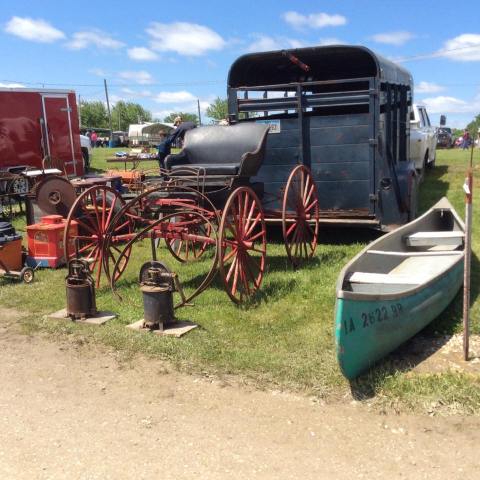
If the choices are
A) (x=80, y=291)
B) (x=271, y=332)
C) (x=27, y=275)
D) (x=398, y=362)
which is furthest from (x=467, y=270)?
(x=27, y=275)

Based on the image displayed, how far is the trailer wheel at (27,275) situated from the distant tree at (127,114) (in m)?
123

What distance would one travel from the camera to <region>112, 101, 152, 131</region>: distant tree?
12644 cm

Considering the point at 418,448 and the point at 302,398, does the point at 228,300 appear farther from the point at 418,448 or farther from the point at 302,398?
the point at 418,448

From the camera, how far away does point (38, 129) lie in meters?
13.4

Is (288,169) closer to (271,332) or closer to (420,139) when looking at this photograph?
(271,332)

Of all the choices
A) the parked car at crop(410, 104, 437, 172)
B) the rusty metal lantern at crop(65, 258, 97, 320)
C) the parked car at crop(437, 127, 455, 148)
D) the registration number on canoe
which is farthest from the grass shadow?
the parked car at crop(437, 127, 455, 148)

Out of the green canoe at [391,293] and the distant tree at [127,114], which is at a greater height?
the distant tree at [127,114]

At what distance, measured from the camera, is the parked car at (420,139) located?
14.0 metres

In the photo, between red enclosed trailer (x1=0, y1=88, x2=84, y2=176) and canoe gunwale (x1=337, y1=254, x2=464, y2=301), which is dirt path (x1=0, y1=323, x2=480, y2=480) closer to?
canoe gunwale (x1=337, y1=254, x2=464, y2=301)

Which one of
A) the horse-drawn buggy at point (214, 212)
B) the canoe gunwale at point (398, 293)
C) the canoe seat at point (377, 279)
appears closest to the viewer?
the canoe gunwale at point (398, 293)

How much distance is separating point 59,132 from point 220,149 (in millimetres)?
8049

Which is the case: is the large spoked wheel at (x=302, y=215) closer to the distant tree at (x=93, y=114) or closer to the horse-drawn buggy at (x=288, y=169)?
the horse-drawn buggy at (x=288, y=169)

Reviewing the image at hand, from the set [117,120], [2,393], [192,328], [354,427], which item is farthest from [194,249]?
[117,120]

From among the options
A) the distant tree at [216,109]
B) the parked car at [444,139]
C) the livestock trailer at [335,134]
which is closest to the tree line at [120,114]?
the distant tree at [216,109]
